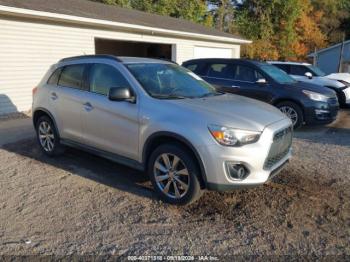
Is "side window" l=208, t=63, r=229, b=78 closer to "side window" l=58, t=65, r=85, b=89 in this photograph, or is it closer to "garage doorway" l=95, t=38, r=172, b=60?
"side window" l=58, t=65, r=85, b=89

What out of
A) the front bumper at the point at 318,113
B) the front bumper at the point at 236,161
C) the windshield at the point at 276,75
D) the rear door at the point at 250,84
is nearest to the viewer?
the front bumper at the point at 236,161

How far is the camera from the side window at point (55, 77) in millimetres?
5991

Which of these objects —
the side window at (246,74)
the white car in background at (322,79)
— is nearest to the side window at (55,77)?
the side window at (246,74)

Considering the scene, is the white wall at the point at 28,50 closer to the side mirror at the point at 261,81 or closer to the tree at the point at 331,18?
the side mirror at the point at 261,81

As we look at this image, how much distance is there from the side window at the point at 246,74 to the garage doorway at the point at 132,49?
11.0 metres

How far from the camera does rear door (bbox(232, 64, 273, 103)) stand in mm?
8727

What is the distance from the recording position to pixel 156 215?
13.5ft

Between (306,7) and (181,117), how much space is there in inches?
1624

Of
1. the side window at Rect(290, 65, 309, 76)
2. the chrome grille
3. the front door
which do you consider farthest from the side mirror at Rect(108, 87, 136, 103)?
the side window at Rect(290, 65, 309, 76)

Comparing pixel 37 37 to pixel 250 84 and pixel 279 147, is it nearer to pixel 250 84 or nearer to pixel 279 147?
pixel 250 84

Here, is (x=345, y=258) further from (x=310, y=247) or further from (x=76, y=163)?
(x=76, y=163)

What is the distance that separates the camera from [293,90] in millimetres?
8477

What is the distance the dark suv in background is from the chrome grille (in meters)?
3.53

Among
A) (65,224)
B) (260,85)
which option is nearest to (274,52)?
(260,85)
